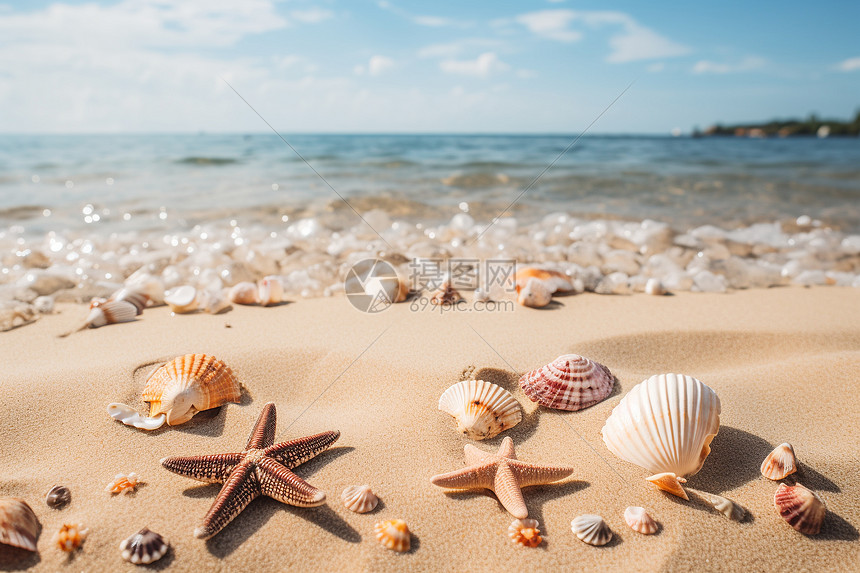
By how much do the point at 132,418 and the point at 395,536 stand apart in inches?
60.4

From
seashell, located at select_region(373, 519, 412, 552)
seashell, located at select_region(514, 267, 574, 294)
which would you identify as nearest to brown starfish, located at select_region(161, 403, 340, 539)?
seashell, located at select_region(373, 519, 412, 552)

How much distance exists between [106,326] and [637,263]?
5065 mm

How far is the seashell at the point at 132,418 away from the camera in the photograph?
231cm

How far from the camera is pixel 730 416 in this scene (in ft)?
7.99

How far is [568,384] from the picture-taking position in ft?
8.41

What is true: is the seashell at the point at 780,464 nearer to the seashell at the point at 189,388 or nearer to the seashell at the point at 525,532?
the seashell at the point at 525,532

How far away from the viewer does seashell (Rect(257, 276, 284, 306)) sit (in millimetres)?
4000

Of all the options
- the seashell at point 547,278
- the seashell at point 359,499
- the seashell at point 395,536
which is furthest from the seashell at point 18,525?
the seashell at point 547,278

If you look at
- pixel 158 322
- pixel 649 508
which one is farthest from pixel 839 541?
pixel 158 322

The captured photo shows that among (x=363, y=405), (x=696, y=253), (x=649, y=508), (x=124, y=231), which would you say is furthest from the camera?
(x=124, y=231)

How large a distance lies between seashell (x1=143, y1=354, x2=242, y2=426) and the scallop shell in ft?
3.87

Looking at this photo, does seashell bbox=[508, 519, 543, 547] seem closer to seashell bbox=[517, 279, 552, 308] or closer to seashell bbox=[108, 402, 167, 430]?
seashell bbox=[108, 402, 167, 430]

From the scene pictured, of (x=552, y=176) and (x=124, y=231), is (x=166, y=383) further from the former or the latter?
(x=552, y=176)

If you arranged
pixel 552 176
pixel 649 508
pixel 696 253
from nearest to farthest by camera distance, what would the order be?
pixel 649 508
pixel 696 253
pixel 552 176
